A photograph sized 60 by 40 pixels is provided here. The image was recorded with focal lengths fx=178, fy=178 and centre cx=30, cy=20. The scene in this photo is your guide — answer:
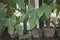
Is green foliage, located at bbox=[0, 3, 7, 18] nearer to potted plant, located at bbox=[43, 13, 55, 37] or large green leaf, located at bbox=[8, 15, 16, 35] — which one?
large green leaf, located at bbox=[8, 15, 16, 35]

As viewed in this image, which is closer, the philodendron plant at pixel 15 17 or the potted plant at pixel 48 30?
the philodendron plant at pixel 15 17

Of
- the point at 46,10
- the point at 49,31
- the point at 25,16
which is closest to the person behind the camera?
the point at 46,10

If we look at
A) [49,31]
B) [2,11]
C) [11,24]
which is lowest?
[49,31]

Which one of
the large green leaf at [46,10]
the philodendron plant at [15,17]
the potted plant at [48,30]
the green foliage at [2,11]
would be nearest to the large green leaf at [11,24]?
the philodendron plant at [15,17]

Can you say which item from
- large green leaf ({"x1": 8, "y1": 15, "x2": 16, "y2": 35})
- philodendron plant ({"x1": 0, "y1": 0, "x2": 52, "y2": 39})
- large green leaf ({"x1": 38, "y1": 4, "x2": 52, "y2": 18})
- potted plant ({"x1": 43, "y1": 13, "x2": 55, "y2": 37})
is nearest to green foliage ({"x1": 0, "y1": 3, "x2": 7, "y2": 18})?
philodendron plant ({"x1": 0, "y1": 0, "x2": 52, "y2": 39})

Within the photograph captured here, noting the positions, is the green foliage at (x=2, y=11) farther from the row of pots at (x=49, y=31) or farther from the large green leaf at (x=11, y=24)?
the row of pots at (x=49, y=31)

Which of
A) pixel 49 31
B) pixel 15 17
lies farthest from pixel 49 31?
pixel 15 17

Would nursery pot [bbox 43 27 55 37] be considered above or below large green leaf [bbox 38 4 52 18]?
below

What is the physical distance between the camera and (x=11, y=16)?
2.30 metres

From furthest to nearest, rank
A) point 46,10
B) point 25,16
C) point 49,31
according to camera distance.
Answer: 1. point 49,31
2. point 25,16
3. point 46,10

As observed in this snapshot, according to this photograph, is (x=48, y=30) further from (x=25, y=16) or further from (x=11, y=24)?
(x=11, y=24)

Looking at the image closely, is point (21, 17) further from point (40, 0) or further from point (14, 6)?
point (40, 0)

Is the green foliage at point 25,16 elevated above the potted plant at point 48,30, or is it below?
above

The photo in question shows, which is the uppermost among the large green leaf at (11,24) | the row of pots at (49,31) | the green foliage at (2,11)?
the green foliage at (2,11)
